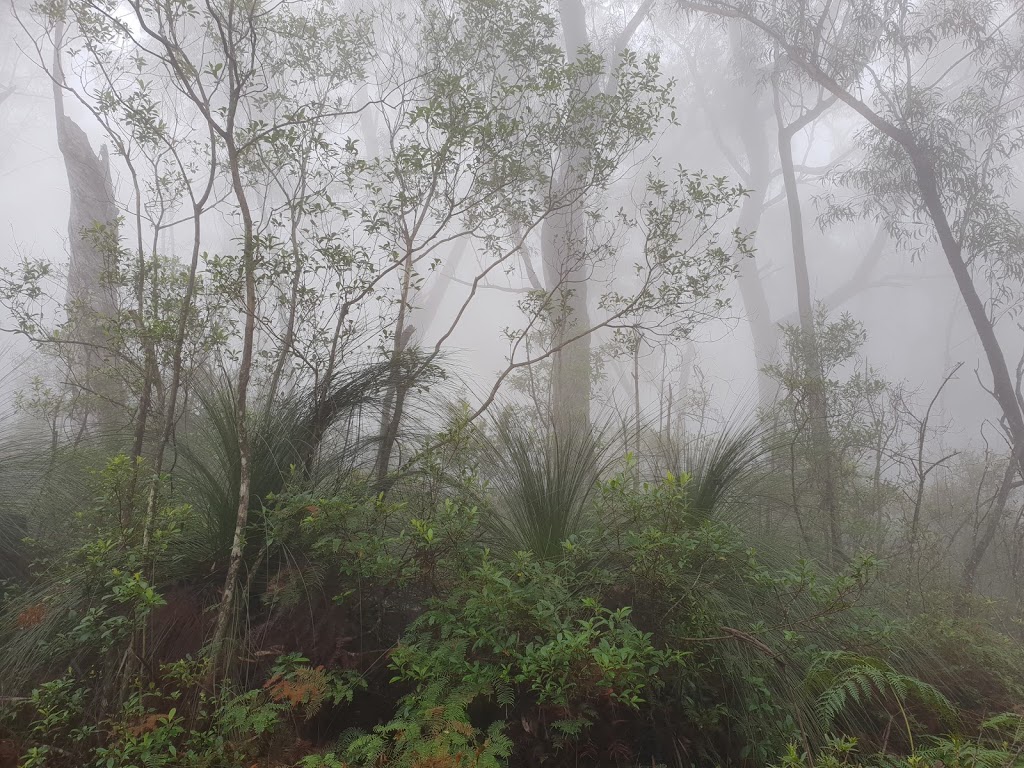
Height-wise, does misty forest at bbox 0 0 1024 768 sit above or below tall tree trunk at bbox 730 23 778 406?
below

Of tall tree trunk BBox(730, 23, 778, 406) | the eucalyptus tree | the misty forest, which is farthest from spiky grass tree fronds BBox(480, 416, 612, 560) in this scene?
tall tree trunk BBox(730, 23, 778, 406)

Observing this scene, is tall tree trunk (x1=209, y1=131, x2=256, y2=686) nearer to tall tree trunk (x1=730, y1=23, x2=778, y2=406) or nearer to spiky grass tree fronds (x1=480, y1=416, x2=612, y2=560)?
spiky grass tree fronds (x1=480, y1=416, x2=612, y2=560)

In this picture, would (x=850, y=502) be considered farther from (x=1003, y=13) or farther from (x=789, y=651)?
(x=1003, y=13)

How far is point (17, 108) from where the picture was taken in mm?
29547

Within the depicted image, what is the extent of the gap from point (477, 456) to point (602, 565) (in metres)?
0.88

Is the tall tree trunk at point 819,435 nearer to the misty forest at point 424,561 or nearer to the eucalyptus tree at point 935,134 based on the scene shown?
the misty forest at point 424,561

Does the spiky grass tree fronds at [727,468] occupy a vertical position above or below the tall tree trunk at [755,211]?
below

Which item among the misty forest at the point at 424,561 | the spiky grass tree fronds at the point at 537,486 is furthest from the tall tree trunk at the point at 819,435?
the spiky grass tree fronds at the point at 537,486

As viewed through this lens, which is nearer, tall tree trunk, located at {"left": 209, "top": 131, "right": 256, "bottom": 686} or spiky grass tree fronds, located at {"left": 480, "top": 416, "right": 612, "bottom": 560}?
tall tree trunk, located at {"left": 209, "top": 131, "right": 256, "bottom": 686}

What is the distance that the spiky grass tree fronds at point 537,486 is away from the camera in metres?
2.97

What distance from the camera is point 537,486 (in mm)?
3043

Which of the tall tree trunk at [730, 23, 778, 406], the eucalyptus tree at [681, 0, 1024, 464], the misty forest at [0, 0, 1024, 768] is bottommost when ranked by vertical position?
the misty forest at [0, 0, 1024, 768]

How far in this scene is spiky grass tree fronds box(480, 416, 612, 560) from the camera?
2971mm

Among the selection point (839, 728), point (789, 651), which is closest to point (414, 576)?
point (789, 651)
